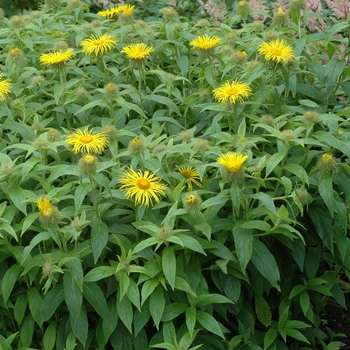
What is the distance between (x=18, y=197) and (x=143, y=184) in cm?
44

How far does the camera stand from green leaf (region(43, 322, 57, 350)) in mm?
2217

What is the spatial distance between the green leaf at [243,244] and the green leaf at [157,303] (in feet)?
0.91

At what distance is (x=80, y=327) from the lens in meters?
2.13

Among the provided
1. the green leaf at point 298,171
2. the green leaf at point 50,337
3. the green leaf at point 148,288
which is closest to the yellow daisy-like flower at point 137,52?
the green leaf at point 298,171

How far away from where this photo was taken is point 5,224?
215cm

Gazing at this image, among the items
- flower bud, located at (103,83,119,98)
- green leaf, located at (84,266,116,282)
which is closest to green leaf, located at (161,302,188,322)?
green leaf, located at (84,266,116,282)

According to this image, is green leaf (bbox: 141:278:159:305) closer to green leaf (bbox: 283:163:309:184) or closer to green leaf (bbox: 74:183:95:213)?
green leaf (bbox: 74:183:95:213)

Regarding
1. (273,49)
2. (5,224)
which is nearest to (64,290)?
(5,224)

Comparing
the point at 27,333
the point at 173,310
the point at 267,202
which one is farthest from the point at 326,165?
the point at 27,333

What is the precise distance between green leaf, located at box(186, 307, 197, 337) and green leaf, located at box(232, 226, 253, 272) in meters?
0.22

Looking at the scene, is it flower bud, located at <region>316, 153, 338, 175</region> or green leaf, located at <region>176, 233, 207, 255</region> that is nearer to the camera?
green leaf, located at <region>176, 233, 207, 255</region>

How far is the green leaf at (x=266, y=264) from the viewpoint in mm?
2182

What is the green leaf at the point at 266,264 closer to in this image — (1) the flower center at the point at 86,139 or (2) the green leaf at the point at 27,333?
(1) the flower center at the point at 86,139

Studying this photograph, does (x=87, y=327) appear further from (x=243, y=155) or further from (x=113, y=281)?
(x=243, y=155)
